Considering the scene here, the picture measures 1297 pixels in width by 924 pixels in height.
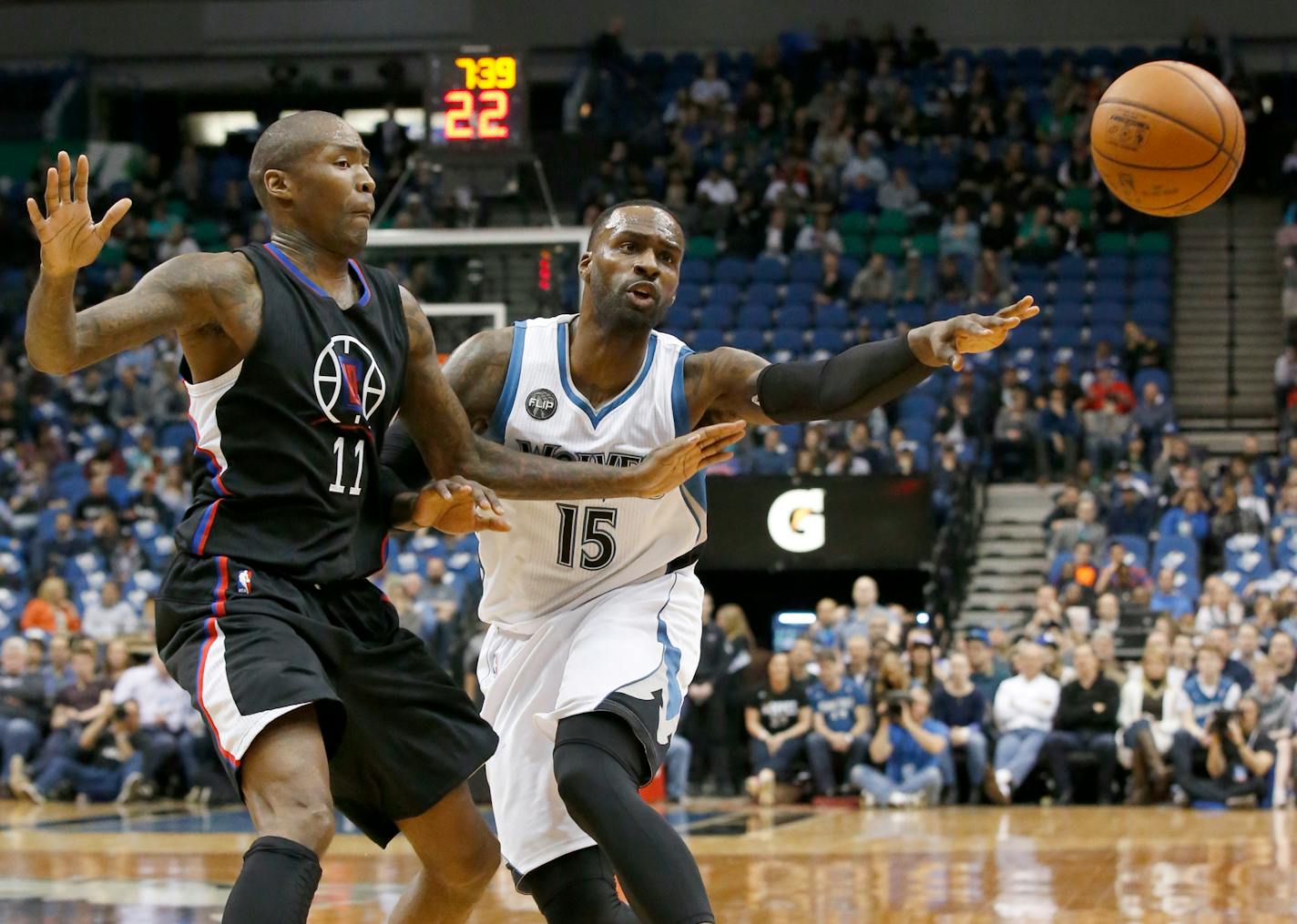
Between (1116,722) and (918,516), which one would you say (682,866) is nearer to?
(1116,722)

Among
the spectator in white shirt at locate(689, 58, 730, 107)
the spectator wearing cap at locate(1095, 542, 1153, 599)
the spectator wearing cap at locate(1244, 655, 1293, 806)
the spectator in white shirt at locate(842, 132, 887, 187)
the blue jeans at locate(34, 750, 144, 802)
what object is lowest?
the blue jeans at locate(34, 750, 144, 802)

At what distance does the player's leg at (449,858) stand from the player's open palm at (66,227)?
153 cm

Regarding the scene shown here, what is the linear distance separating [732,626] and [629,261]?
920cm

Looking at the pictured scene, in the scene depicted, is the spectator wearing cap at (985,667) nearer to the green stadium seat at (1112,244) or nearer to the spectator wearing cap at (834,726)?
the spectator wearing cap at (834,726)

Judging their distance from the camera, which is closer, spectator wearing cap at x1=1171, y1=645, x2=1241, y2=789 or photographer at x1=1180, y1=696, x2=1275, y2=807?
photographer at x1=1180, y1=696, x2=1275, y2=807

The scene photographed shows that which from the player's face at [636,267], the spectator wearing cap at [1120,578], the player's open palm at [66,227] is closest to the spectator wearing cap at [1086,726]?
the spectator wearing cap at [1120,578]

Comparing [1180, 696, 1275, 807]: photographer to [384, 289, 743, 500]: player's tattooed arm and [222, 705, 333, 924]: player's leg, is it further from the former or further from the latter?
[222, 705, 333, 924]: player's leg

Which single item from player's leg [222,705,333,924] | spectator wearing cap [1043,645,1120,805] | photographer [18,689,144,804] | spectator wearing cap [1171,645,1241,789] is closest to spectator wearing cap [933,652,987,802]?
spectator wearing cap [1043,645,1120,805]

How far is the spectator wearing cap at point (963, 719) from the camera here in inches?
507

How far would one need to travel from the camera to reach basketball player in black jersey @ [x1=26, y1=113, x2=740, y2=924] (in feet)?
12.6

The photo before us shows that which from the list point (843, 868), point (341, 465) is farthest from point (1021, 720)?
point (341, 465)

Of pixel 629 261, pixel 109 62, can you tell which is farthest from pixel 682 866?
pixel 109 62

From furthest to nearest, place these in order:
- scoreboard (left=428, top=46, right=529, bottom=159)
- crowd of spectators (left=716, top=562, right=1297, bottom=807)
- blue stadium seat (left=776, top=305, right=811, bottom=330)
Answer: blue stadium seat (left=776, top=305, right=811, bottom=330), scoreboard (left=428, top=46, right=529, bottom=159), crowd of spectators (left=716, top=562, right=1297, bottom=807)

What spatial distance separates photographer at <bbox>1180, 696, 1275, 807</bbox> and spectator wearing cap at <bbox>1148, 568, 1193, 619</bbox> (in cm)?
177
